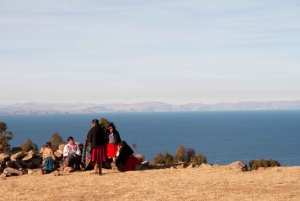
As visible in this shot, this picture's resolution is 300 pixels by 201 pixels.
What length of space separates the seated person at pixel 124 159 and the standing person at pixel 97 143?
2.87 ft

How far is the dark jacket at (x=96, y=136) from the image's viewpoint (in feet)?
59.6

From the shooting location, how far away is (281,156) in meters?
111

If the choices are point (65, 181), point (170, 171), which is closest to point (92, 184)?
point (65, 181)

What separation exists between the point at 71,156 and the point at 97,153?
5.76 feet

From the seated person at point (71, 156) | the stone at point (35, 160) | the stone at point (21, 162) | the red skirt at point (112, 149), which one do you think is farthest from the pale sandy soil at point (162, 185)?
the stone at point (35, 160)

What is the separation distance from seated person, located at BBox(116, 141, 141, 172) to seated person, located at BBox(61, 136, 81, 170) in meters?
1.80

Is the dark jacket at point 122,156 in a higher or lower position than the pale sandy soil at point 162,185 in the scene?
higher

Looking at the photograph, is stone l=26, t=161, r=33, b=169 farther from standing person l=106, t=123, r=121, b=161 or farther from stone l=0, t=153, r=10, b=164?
standing person l=106, t=123, r=121, b=161

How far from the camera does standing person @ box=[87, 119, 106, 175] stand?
18.2 m

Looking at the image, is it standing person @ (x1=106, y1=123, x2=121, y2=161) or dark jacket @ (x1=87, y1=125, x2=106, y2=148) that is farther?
standing person @ (x1=106, y1=123, x2=121, y2=161)

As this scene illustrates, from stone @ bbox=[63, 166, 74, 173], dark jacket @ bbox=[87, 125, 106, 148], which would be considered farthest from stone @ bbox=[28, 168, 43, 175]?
dark jacket @ bbox=[87, 125, 106, 148]

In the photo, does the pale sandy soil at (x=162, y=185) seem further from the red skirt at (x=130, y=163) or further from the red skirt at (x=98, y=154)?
the red skirt at (x=130, y=163)

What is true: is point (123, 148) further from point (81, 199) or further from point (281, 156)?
point (281, 156)

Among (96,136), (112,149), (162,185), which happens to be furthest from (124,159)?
(162,185)
